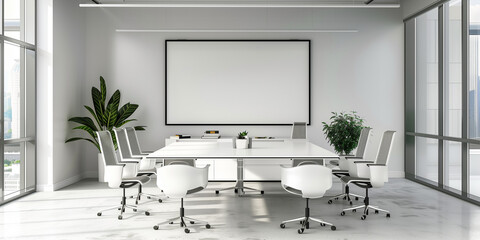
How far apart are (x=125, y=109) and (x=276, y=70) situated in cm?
304

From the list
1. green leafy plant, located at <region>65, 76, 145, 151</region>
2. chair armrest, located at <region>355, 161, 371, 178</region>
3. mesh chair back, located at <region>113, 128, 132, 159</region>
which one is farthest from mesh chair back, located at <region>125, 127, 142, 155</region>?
chair armrest, located at <region>355, 161, 371, 178</region>

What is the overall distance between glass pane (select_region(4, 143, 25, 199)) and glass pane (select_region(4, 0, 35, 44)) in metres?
1.69

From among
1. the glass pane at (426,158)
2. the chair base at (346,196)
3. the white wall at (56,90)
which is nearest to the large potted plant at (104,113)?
the white wall at (56,90)

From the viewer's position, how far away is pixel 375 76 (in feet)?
27.5

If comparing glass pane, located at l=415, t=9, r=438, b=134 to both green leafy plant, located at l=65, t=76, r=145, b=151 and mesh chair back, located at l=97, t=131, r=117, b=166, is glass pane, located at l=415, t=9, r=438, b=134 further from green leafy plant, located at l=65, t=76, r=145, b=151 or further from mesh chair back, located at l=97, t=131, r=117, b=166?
mesh chair back, located at l=97, t=131, r=117, b=166

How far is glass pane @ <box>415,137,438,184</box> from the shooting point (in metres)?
7.18

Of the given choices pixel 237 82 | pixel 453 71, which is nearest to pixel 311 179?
pixel 453 71

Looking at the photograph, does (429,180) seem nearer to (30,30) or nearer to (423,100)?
(423,100)

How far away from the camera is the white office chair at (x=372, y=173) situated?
4.90 meters

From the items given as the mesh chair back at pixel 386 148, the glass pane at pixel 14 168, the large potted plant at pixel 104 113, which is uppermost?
the large potted plant at pixel 104 113

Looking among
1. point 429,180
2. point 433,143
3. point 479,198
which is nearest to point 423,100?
point 433,143

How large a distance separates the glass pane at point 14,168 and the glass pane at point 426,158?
6.77 meters

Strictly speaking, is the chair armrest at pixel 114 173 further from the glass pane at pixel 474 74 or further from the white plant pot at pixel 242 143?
the glass pane at pixel 474 74

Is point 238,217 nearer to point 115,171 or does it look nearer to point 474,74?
point 115,171
